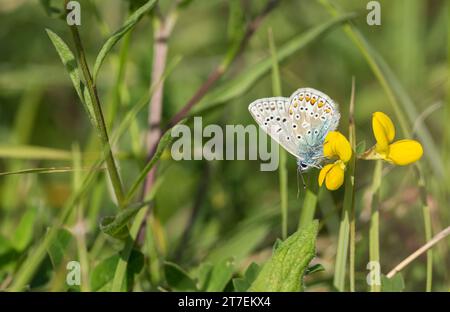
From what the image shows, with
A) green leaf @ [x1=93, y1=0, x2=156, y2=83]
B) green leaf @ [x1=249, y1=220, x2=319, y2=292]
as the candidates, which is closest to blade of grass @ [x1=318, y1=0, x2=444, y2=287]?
green leaf @ [x1=249, y1=220, x2=319, y2=292]

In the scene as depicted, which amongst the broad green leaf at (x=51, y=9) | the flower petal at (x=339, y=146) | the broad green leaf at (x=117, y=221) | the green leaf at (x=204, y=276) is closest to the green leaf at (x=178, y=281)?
the green leaf at (x=204, y=276)

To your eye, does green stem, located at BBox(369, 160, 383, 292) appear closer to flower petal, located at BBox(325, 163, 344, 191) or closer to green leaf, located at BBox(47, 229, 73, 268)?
flower petal, located at BBox(325, 163, 344, 191)

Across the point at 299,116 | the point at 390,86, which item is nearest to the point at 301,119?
the point at 299,116

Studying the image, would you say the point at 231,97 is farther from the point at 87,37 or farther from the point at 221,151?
the point at 87,37

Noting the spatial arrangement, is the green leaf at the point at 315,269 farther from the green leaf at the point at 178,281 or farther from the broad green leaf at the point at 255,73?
the broad green leaf at the point at 255,73
